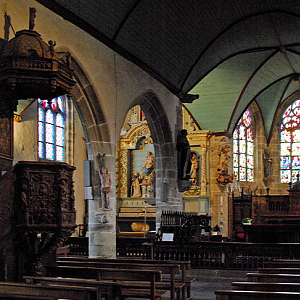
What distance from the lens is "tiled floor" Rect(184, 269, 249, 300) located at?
897cm

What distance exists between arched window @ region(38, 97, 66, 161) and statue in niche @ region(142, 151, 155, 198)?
11.1ft

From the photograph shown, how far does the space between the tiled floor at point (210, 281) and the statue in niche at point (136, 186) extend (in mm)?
9558

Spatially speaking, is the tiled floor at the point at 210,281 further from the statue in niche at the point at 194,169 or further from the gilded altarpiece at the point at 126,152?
the gilded altarpiece at the point at 126,152

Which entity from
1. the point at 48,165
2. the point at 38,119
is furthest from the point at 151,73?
the point at 48,165

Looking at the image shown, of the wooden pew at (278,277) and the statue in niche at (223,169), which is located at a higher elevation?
the statue in niche at (223,169)

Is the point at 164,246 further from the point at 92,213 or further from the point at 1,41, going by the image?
the point at 1,41

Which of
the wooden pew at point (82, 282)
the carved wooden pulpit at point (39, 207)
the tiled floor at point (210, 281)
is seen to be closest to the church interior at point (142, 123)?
the carved wooden pulpit at point (39, 207)

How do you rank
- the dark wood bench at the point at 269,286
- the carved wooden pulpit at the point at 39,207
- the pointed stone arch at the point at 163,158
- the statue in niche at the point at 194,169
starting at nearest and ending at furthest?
the dark wood bench at the point at 269,286
the carved wooden pulpit at the point at 39,207
the pointed stone arch at the point at 163,158
the statue in niche at the point at 194,169

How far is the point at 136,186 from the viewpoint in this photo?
21578mm

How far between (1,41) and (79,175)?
12784 millimetres

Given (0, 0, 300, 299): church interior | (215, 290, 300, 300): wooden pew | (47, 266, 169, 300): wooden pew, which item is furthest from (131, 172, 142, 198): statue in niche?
(215, 290, 300, 300): wooden pew

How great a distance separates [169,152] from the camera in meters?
15.9

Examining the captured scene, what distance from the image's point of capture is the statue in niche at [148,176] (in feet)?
70.3

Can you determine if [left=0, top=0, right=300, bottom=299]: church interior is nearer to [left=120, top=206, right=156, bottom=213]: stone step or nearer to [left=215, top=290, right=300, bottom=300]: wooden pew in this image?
[left=120, top=206, right=156, bottom=213]: stone step
